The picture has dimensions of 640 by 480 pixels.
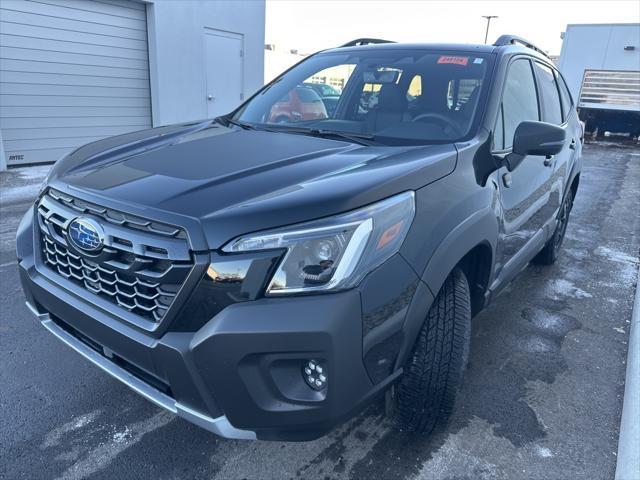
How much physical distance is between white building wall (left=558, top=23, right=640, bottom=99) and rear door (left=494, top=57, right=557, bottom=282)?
13.6 meters

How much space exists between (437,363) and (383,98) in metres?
1.60

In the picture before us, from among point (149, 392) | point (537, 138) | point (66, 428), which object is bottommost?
point (66, 428)

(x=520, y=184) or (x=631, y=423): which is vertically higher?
(x=520, y=184)

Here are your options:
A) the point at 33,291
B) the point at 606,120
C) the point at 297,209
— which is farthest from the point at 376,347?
the point at 606,120

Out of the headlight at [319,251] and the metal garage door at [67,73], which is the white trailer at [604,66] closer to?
the metal garage door at [67,73]

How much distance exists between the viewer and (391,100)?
288cm

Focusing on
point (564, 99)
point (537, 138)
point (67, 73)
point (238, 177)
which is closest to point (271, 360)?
point (238, 177)

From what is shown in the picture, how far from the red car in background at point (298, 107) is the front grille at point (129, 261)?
4.80 feet

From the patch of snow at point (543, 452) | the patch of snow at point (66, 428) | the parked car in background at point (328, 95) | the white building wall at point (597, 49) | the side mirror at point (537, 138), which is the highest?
the white building wall at point (597, 49)

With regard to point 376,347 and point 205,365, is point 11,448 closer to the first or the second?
point 205,365

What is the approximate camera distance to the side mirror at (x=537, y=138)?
248 centimetres

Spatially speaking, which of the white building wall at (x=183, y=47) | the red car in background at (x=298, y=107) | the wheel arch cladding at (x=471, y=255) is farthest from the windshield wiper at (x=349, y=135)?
the white building wall at (x=183, y=47)

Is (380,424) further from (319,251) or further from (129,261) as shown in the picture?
(129,261)

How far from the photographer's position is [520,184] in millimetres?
2793
